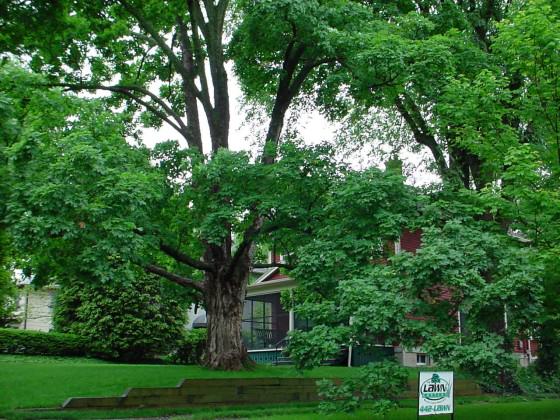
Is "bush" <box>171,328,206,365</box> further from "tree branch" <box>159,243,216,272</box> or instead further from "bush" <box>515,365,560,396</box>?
"bush" <box>515,365,560,396</box>

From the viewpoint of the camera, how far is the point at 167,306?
27344 mm

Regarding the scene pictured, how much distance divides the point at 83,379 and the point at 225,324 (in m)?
4.24

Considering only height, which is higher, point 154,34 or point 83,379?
point 154,34

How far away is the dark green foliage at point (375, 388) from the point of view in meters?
9.66

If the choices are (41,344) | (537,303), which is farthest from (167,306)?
(537,303)

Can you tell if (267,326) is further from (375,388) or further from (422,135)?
(375,388)

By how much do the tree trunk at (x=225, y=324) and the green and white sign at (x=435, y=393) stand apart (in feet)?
27.5

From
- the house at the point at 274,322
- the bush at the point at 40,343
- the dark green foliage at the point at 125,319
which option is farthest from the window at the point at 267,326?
the bush at the point at 40,343

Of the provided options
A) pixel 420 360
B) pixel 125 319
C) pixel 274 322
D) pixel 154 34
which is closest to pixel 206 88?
pixel 154 34

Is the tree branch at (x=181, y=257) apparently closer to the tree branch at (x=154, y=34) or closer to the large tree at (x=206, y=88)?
the large tree at (x=206, y=88)

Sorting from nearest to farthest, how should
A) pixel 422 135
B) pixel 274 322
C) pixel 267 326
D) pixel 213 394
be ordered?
pixel 213 394 < pixel 422 135 < pixel 274 322 < pixel 267 326

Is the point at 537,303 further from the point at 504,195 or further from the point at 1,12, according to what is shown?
the point at 1,12

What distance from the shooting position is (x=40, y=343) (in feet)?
83.9

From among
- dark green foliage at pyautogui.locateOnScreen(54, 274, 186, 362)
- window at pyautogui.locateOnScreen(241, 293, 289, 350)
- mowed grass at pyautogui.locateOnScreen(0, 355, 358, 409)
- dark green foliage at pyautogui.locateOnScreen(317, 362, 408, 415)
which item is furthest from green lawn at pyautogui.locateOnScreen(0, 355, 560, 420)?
window at pyautogui.locateOnScreen(241, 293, 289, 350)
